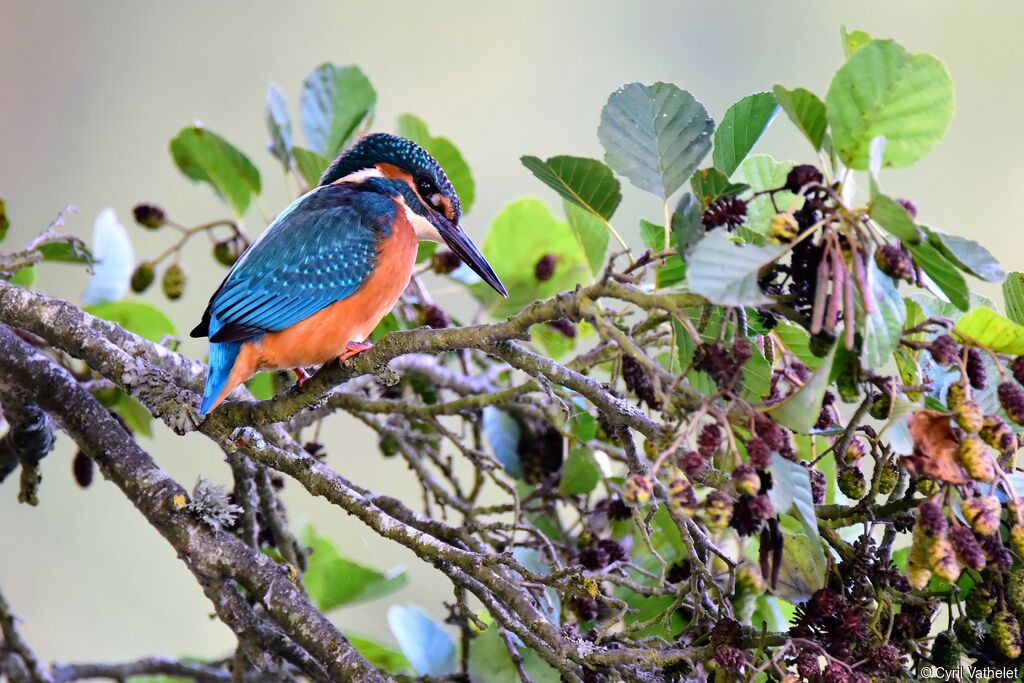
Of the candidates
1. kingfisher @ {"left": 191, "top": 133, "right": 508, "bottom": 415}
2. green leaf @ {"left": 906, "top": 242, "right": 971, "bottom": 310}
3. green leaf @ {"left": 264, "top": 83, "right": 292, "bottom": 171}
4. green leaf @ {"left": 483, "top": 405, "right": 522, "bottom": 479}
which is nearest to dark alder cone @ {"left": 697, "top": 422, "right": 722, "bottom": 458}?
green leaf @ {"left": 906, "top": 242, "right": 971, "bottom": 310}

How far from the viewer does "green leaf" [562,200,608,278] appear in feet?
5.94

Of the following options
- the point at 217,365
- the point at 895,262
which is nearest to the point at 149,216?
the point at 217,365

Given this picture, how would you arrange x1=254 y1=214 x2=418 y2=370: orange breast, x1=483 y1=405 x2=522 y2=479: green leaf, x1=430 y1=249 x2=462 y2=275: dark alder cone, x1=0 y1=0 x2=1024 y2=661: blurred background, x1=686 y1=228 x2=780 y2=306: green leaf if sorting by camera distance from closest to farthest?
1. x1=686 y1=228 x2=780 y2=306: green leaf
2. x1=254 y1=214 x2=418 y2=370: orange breast
3. x1=483 y1=405 x2=522 y2=479: green leaf
4. x1=430 y1=249 x2=462 y2=275: dark alder cone
5. x1=0 y1=0 x2=1024 y2=661: blurred background

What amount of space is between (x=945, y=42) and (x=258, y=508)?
361 cm

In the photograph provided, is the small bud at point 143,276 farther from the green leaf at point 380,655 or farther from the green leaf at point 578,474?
the green leaf at point 578,474

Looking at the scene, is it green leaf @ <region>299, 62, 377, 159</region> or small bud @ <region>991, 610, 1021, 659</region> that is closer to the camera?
small bud @ <region>991, 610, 1021, 659</region>

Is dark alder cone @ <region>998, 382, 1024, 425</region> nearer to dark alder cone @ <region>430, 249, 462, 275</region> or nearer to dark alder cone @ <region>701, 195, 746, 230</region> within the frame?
dark alder cone @ <region>701, 195, 746, 230</region>

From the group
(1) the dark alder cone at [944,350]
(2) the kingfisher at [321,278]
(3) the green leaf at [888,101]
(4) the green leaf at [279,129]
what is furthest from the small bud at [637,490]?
(4) the green leaf at [279,129]

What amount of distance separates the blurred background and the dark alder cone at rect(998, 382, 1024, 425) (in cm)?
280

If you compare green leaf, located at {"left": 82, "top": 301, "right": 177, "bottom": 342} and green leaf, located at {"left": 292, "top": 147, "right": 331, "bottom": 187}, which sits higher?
green leaf, located at {"left": 292, "top": 147, "right": 331, "bottom": 187}

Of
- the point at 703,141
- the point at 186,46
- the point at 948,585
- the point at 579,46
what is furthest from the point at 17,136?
the point at 948,585

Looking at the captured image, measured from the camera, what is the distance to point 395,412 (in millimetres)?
1785

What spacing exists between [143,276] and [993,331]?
1675 mm

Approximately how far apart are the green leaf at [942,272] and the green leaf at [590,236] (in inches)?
31.4
